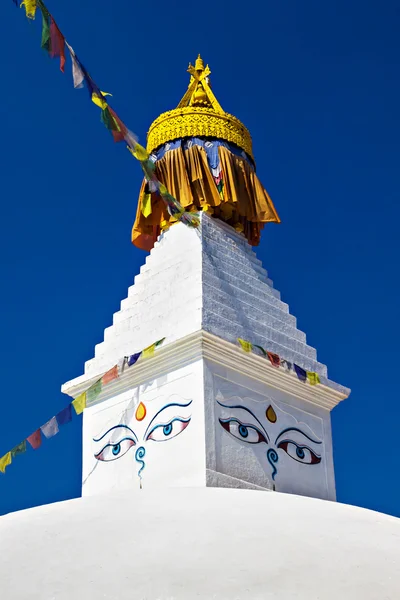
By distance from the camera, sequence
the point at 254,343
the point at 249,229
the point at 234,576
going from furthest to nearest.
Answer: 1. the point at 249,229
2. the point at 254,343
3. the point at 234,576

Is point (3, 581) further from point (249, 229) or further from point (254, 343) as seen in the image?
point (249, 229)

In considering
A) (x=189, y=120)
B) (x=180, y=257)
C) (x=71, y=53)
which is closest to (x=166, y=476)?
(x=180, y=257)

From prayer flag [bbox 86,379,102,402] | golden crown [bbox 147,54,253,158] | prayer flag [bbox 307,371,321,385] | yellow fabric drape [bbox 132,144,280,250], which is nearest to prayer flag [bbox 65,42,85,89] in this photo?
yellow fabric drape [bbox 132,144,280,250]

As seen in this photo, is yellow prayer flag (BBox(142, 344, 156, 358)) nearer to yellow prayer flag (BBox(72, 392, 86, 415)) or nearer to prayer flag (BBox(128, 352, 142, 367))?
prayer flag (BBox(128, 352, 142, 367))

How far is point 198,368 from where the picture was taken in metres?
7.62

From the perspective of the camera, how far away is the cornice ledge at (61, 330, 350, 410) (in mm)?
7660

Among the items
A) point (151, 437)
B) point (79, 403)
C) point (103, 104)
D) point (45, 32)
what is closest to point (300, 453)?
point (151, 437)

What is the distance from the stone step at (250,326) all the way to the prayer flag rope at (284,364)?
117 millimetres

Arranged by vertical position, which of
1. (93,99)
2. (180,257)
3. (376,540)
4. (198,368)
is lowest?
(376,540)

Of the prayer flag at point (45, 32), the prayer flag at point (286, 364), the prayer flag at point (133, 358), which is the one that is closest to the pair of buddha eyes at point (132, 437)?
the prayer flag at point (133, 358)

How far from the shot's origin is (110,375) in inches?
A: 320

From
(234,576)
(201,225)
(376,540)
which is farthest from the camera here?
(201,225)

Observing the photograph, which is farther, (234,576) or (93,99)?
(93,99)

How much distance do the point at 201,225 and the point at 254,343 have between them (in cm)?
134
